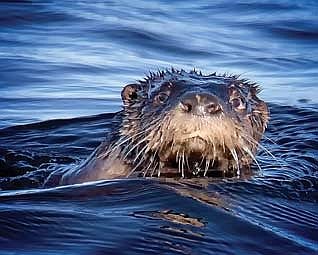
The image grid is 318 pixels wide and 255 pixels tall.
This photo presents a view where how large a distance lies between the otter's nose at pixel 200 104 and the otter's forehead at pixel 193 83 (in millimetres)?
200

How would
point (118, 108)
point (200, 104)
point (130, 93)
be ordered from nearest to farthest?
point (200, 104) < point (130, 93) < point (118, 108)

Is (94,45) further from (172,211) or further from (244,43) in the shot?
(172,211)

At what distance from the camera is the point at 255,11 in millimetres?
12719

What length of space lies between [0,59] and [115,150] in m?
4.42

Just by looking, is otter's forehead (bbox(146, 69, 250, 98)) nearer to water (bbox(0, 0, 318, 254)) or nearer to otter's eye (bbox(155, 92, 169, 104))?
otter's eye (bbox(155, 92, 169, 104))

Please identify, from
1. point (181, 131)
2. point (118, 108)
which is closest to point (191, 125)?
point (181, 131)

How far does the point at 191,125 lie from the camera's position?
4184mm

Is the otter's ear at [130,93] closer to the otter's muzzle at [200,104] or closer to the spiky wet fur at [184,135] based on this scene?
the spiky wet fur at [184,135]

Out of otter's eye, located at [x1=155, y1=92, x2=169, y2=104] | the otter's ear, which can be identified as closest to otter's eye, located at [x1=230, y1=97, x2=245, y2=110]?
otter's eye, located at [x1=155, y1=92, x2=169, y2=104]

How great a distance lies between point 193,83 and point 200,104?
0.43 m

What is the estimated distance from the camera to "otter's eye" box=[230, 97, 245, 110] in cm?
462

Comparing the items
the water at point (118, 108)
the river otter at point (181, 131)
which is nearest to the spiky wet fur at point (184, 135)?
the river otter at point (181, 131)

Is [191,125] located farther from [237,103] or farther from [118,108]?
[118,108]

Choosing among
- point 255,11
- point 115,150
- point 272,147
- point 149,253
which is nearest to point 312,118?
point 272,147
